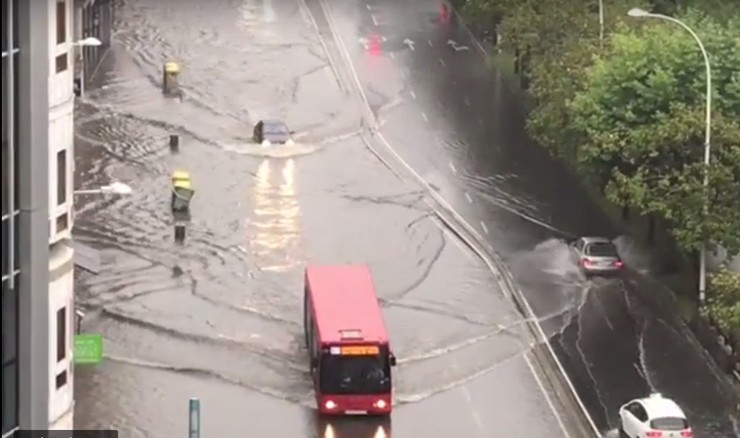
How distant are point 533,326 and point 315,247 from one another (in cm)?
853

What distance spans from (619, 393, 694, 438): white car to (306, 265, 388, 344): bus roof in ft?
18.4

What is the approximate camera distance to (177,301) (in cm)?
5125

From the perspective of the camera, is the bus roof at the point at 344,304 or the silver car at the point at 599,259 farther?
the silver car at the point at 599,259

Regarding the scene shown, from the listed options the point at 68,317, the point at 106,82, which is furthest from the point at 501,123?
the point at 68,317

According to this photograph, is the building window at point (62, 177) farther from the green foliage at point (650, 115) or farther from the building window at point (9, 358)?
the green foliage at point (650, 115)

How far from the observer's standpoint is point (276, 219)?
58969mm

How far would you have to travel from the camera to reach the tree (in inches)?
1981

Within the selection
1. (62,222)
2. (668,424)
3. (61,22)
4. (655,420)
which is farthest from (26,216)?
(668,424)

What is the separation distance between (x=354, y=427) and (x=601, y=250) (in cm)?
1372

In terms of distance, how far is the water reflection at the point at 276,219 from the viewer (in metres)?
55.3

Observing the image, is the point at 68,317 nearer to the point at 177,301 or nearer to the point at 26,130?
the point at 26,130

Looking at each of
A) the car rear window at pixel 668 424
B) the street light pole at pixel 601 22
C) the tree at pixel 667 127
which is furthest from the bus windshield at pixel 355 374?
the street light pole at pixel 601 22

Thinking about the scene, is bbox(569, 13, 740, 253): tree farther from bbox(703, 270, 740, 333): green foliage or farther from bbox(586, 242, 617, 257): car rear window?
bbox(703, 270, 740, 333): green foliage

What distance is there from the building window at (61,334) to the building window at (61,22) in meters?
3.51
